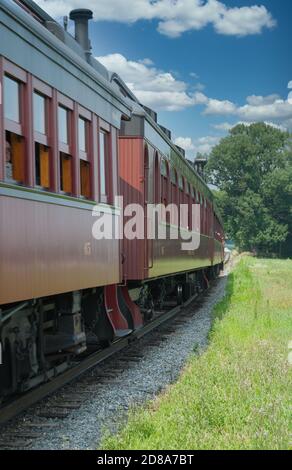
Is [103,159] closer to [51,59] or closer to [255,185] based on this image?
[51,59]

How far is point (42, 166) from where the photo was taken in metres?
6.39

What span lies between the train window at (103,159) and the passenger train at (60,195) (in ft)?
0.04

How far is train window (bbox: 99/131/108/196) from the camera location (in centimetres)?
835

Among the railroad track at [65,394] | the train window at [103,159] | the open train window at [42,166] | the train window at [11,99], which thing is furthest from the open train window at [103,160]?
the train window at [11,99]

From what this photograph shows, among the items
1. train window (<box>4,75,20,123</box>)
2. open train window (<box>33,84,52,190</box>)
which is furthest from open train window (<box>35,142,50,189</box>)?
train window (<box>4,75,20,123</box>)

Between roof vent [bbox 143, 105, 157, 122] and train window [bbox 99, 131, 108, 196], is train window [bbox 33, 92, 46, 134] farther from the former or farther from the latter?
roof vent [bbox 143, 105, 157, 122]

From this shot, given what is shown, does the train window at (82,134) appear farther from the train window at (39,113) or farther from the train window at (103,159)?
the train window at (39,113)

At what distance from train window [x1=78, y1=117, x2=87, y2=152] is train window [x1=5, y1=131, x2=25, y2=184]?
166 cm

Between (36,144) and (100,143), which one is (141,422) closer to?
(36,144)

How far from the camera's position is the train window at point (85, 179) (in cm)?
769

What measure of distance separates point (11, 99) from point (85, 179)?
2176mm

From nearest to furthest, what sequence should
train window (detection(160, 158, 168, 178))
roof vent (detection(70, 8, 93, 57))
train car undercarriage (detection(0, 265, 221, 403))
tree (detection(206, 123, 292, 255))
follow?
train car undercarriage (detection(0, 265, 221, 403)), roof vent (detection(70, 8, 93, 57)), train window (detection(160, 158, 168, 178)), tree (detection(206, 123, 292, 255))

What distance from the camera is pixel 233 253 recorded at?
283 feet

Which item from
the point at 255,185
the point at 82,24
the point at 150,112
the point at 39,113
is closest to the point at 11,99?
the point at 39,113
